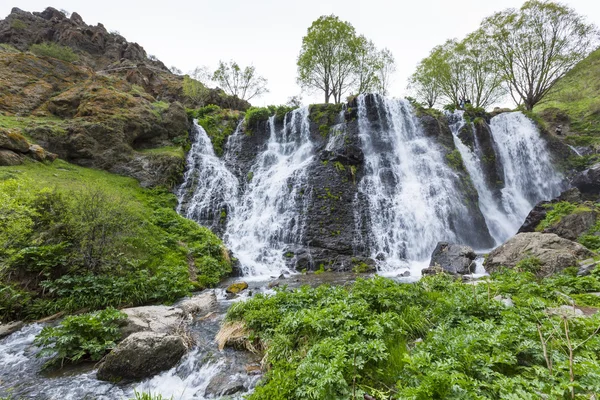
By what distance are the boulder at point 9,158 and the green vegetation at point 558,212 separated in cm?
2692

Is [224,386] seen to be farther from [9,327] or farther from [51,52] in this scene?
[51,52]

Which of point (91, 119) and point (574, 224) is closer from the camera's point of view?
point (574, 224)

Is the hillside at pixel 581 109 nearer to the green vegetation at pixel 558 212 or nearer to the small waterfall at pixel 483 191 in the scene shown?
the small waterfall at pixel 483 191

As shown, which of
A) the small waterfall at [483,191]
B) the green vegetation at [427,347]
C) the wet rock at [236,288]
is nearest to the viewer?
the green vegetation at [427,347]

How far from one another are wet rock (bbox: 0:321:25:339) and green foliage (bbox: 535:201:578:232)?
19961mm

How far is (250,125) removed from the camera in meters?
26.3

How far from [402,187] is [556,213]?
825cm

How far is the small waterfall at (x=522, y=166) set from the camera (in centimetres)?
2011

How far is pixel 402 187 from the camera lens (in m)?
19.5

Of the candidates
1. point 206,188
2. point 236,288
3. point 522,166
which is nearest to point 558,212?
point 522,166

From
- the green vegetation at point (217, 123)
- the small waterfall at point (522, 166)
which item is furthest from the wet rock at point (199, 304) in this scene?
the small waterfall at point (522, 166)

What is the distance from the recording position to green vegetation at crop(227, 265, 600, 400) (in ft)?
7.72

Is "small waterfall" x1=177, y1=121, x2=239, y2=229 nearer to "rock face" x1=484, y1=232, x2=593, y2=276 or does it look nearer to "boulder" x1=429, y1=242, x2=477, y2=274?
"boulder" x1=429, y1=242, x2=477, y2=274

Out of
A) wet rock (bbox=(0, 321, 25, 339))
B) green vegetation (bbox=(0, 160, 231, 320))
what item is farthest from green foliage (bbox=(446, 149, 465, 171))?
wet rock (bbox=(0, 321, 25, 339))
